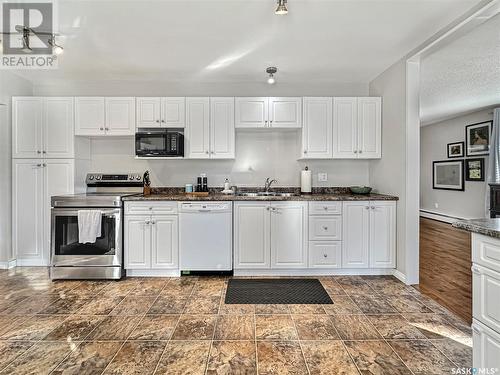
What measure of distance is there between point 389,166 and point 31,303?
4.09m

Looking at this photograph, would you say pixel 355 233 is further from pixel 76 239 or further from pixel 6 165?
pixel 6 165

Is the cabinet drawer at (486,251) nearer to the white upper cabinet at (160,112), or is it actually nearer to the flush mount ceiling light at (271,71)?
the flush mount ceiling light at (271,71)

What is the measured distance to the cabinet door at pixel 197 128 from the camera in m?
3.55

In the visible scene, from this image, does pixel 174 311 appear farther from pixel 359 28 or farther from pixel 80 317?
pixel 359 28

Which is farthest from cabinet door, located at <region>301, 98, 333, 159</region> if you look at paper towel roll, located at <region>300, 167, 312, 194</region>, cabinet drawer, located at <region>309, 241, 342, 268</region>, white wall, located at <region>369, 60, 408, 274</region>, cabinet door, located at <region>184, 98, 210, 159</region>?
cabinet door, located at <region>184, 98, 210, 159</region>

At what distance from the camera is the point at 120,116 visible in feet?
11.6

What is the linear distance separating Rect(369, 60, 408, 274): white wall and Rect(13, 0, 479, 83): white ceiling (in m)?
0.21

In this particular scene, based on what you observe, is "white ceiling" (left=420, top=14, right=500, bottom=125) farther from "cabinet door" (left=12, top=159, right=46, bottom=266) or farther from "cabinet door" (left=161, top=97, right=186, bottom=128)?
"cabinet door" (left=12, top=159, right=46, bottom=266)

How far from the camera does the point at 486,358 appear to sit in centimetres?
133

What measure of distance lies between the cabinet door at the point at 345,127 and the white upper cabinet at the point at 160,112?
197cm

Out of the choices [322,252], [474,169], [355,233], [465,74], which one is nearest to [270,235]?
[322,252]

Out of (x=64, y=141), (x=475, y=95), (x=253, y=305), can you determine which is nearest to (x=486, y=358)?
(x=253, y=305)

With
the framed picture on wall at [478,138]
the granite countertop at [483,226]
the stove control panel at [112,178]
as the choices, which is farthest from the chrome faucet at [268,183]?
the framed picture on wall at [478,138]

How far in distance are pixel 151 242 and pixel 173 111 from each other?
5.46ft
